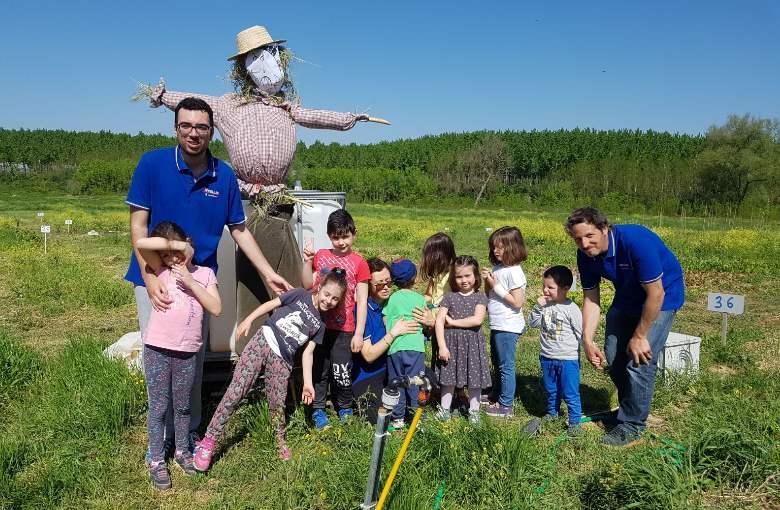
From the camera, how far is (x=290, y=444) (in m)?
3.71

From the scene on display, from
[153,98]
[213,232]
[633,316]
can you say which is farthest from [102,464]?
[633,316]

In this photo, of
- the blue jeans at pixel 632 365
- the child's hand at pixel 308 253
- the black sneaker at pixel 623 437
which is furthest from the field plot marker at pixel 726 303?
the child's hand at pixel 308 253

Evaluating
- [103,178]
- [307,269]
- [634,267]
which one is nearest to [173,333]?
[307,269]

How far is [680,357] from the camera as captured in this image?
5.39 metres

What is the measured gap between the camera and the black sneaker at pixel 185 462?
3550 millimetres

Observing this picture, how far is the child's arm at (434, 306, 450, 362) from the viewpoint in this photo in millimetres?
4305

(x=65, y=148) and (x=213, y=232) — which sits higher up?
(x=65, y=148)

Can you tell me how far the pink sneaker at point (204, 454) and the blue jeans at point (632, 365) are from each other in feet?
8.97

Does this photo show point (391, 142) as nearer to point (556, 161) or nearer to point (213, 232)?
point (556, 161)

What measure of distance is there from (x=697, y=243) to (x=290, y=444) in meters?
16.3

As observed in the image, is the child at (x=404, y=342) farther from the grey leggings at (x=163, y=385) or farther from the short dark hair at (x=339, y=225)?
the grey leggings at (x=163, y=385)

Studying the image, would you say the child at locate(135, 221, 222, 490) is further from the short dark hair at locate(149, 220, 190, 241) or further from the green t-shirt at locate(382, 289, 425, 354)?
the green t-shirt at locate(382, 289, 425, 354)

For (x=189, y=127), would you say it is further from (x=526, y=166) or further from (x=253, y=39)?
(x=526, y=166)

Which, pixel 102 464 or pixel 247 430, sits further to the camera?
pixel 247 430
